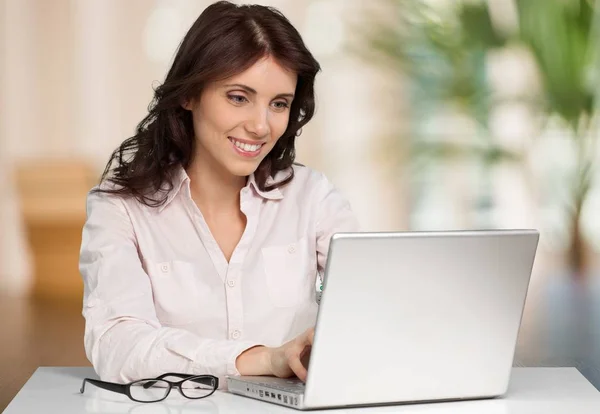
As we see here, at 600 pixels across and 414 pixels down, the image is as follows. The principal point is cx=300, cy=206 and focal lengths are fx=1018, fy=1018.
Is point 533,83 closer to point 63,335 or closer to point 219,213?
point 63,335

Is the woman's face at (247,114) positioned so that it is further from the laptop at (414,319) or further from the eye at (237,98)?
the laptop at (414,319)

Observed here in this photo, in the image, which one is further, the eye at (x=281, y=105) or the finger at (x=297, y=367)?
the eye at (x=281, y=105)

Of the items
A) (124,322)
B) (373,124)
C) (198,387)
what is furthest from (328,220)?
(373,124)

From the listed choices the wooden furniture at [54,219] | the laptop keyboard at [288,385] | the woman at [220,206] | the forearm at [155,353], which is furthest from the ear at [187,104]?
the wooden furniture at [54,219]

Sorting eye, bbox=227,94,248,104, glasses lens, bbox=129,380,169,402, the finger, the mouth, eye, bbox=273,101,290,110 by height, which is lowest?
glasses lens, bbox=129,380,169,402

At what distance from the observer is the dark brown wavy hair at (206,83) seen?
2234 mm

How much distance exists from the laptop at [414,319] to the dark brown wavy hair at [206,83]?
2.54 ft

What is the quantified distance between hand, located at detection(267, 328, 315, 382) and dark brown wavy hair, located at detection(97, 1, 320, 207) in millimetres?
662

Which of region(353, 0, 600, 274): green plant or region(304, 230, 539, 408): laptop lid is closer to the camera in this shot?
region(304, 230, 539, 408): laptop lid

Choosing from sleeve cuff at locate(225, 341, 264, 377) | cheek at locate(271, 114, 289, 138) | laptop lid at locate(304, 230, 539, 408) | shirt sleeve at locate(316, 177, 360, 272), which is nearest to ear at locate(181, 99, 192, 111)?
cheek at locate(271, 114, 289, 138)

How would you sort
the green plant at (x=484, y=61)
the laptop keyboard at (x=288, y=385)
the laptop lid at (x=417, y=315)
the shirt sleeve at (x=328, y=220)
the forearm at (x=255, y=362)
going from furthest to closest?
the green plant at (x=484, y=61)
the shirt sleeve at (x=328, y=220)
the forearm at (x=255, y=362)
the laptop keyboard at (x=288, y=385)
the laptop lid at (x=417, y=315)

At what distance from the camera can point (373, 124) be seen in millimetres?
5648

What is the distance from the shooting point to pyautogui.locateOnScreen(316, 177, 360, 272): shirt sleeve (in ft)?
8.11

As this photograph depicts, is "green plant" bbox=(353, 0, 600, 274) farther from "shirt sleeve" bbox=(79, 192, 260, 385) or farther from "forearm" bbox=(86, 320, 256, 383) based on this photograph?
"forearm" bbox=(86, 320, 256, 383)
